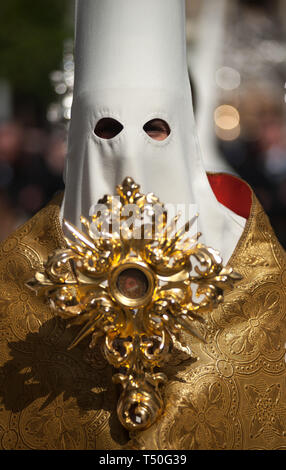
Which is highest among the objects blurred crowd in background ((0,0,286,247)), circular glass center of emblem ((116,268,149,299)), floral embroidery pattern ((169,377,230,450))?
blurred crowd in background ((0,0,286,247))

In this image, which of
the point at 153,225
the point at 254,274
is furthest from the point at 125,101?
the point at 254,274

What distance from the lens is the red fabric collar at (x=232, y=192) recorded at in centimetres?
315

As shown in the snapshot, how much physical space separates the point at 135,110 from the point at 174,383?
0.94 m

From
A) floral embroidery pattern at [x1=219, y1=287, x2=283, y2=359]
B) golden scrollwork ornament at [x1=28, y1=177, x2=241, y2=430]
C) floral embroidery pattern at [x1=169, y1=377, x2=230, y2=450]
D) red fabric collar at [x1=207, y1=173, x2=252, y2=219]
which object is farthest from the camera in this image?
red fabric collar at [x1=207, y1=173, x2=252, y2=219]

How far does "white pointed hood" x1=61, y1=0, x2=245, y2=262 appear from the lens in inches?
104

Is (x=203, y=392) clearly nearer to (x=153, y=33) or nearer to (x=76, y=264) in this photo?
(x=76, y=264)

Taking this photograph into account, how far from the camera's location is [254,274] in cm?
276

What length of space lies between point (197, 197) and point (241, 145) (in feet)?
12.8

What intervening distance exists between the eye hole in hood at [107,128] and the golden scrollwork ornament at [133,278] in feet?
1.26

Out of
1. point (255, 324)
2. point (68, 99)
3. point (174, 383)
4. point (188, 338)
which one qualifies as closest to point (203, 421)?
point (174, 383)

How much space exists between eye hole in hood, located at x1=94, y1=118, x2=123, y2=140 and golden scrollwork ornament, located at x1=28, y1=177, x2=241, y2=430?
0.39 metres

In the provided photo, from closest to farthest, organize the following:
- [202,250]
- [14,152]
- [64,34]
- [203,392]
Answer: [202,250] → [203,392] → [14,152] → [64,34]

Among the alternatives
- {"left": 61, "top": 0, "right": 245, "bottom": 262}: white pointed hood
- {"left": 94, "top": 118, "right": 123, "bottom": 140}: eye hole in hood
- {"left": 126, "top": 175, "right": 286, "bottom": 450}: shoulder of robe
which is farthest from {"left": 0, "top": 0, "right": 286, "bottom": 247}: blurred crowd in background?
{"left": 126, "top": 175, "right": 286, "bottom": 450}: shoulder of robe

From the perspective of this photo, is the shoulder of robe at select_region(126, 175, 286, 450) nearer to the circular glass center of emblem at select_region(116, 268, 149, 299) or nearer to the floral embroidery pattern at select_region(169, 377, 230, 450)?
the floral embroidery pattern at select_region(169, 377, 230, 450)
